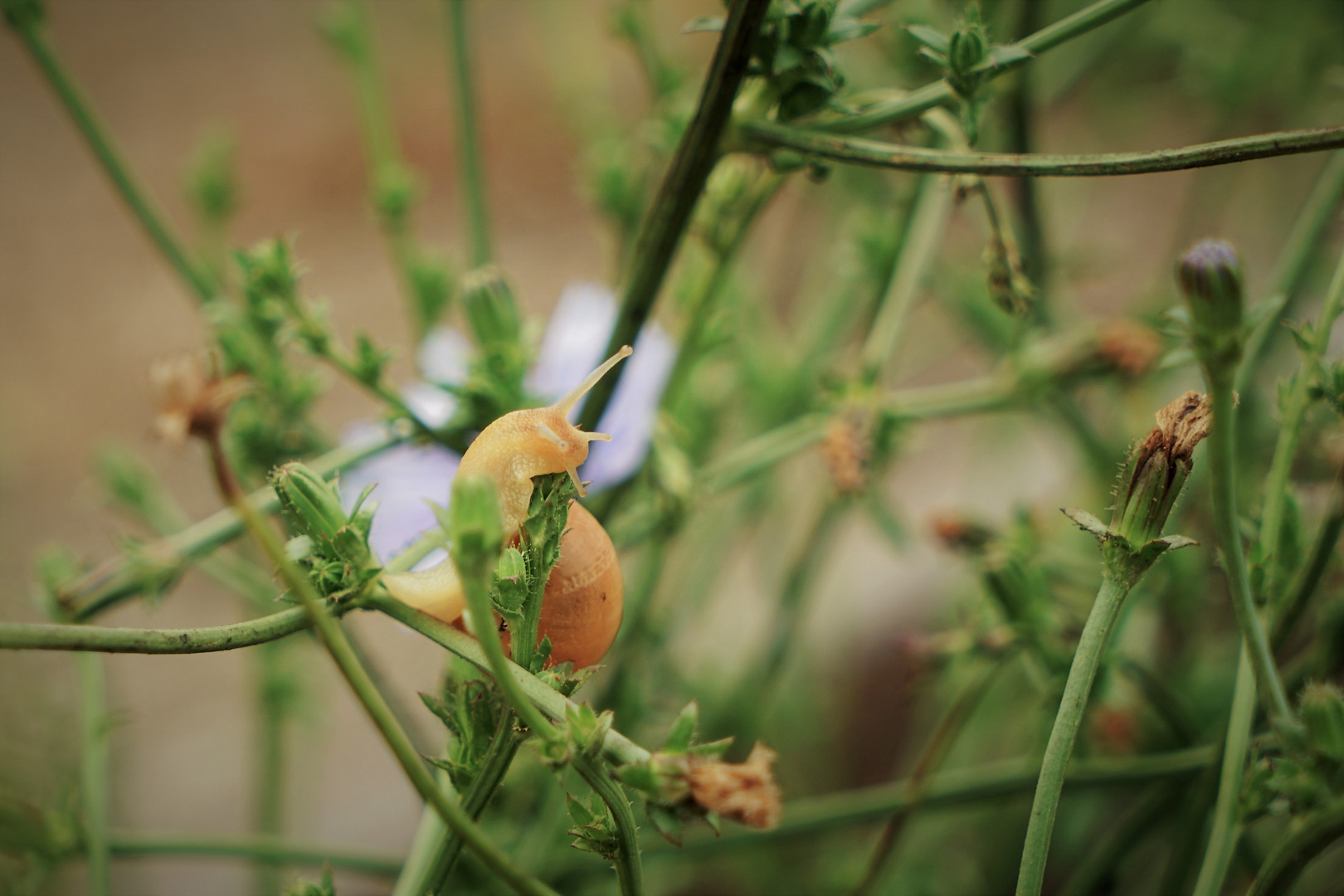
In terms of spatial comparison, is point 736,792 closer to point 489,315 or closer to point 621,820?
point 621,820

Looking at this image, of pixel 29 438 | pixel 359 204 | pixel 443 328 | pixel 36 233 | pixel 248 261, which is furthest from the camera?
pixel 359 204

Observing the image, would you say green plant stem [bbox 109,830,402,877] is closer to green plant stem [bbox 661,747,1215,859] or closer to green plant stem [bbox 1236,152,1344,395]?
green plant stem [bbox 661,747,1215,859]

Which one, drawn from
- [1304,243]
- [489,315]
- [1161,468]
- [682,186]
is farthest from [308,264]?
[1304,243]

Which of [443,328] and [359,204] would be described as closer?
[443,328]

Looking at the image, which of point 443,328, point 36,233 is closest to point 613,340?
point 443,328

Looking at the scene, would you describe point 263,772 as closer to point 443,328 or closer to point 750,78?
point 443,328

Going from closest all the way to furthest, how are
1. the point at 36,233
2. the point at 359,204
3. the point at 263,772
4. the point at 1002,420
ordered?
the point at 263,772 → the point at 1002,420 → the point at 36,233 → the point at 359,204

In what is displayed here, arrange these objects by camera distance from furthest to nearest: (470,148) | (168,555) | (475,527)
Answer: (470,148)
(168,555)
(475,527)
